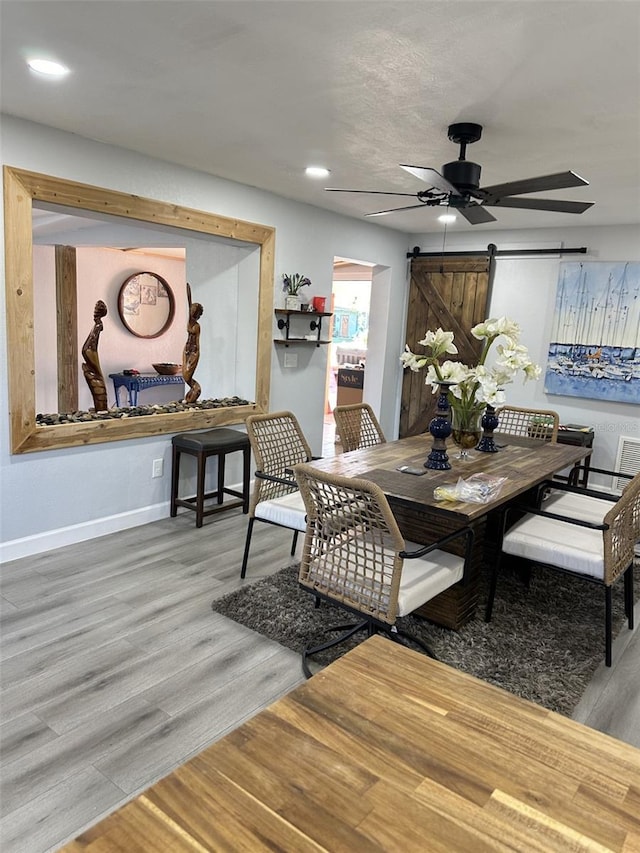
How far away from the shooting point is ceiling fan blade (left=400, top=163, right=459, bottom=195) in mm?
2451

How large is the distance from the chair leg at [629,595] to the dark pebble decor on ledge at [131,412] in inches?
114

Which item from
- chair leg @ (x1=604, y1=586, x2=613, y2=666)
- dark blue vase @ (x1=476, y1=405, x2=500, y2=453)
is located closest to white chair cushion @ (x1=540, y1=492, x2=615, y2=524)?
dark blue vase @ (x1=476, y1=405, x2=500, y2=453)

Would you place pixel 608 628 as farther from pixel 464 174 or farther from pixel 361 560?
pixel 464 174

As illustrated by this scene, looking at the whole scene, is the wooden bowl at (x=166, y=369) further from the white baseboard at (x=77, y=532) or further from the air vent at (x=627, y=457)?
the air vent at (x=627, y=457)

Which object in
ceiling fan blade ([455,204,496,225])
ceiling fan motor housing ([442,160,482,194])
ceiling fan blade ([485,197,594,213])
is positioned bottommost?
ceiling fan blade ([455,204,496,225])

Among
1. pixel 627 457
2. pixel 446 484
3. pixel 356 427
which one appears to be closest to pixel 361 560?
pixel 446 484

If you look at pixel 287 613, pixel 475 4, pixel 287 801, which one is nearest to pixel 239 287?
pixel 287 613

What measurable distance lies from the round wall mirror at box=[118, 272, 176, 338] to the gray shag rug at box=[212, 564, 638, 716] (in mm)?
5203

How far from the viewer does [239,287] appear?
186 inches

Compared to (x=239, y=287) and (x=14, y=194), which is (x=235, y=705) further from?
(x=239, y=287)

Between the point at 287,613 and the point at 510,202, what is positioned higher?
the point at 510,202

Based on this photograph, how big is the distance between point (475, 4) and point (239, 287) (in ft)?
10.6

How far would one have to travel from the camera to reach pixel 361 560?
243 centimetres

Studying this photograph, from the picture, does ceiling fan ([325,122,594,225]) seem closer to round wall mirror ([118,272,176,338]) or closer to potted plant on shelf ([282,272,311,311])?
potted plant on shelf ([282,272,311,311])
